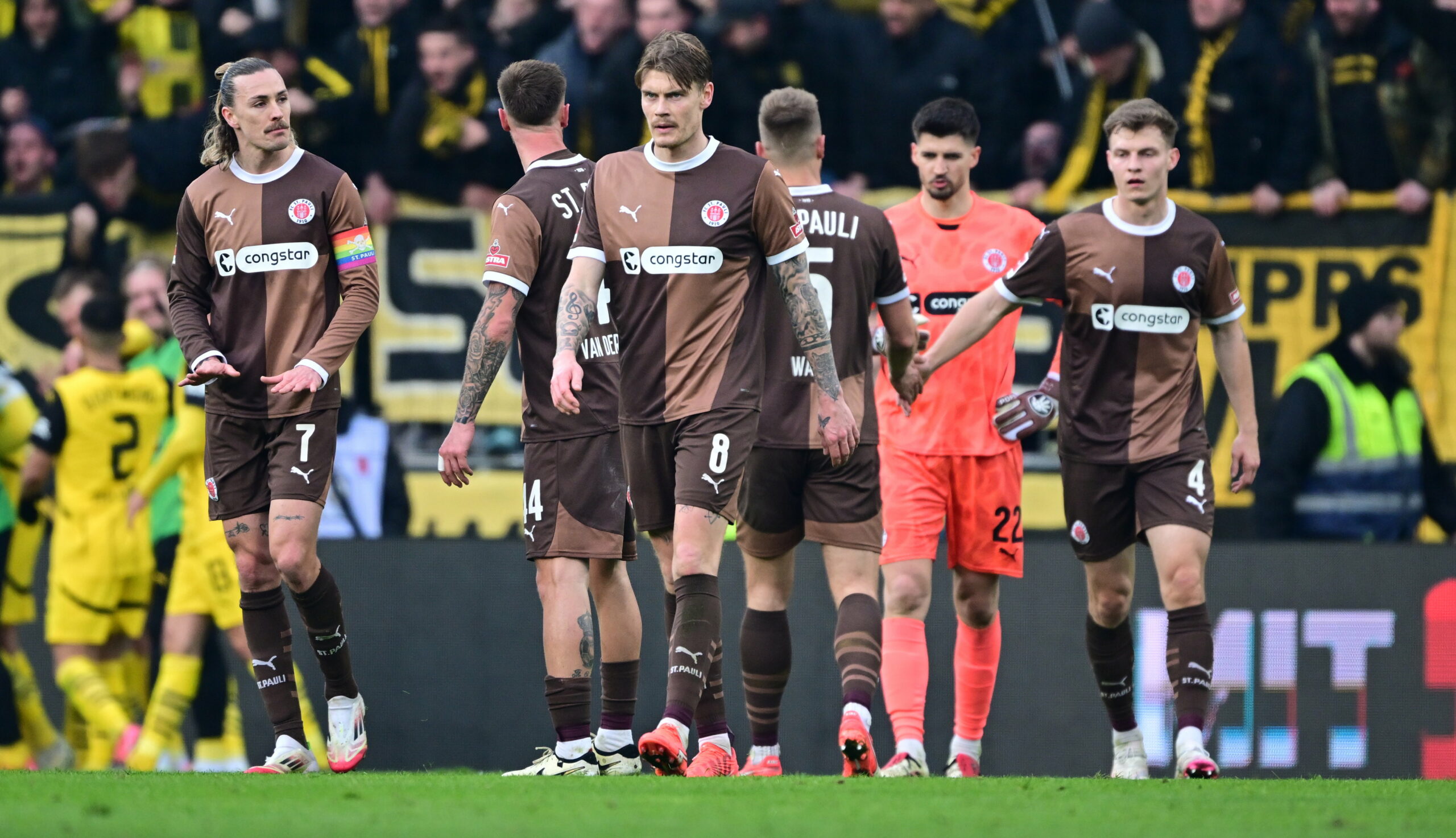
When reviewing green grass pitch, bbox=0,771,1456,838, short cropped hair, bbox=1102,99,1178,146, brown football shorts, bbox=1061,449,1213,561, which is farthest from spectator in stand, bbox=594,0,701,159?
green grass pitch, bbox=0,771,1456,838

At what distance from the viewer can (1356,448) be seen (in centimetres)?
918

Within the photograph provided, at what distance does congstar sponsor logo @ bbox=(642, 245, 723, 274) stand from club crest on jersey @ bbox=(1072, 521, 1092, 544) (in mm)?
1811

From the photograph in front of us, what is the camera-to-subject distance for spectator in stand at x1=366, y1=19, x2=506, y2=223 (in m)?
9.77

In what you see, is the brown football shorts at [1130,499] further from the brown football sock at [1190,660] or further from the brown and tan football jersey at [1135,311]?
the brown football sock at [1190,660]

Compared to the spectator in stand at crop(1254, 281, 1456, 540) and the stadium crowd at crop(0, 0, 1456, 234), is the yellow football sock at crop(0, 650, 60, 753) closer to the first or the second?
the stadium crowd at crop(0, 0, 1456, 234)

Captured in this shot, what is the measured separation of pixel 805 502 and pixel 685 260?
4.16 ft

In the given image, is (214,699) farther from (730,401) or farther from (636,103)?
(730,401)

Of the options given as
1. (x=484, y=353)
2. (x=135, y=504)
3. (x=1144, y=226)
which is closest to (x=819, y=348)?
(x=484, y=353)

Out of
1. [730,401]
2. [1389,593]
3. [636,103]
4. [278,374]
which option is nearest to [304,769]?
[278,374]

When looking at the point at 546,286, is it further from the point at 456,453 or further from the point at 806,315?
the point at 806,315

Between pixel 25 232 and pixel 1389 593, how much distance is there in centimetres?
704

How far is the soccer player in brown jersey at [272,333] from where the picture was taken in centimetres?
614

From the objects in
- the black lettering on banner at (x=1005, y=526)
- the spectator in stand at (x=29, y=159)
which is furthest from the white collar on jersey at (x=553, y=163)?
the spectator in stand at (x=29, y=159)

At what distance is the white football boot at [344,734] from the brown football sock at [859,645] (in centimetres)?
161
